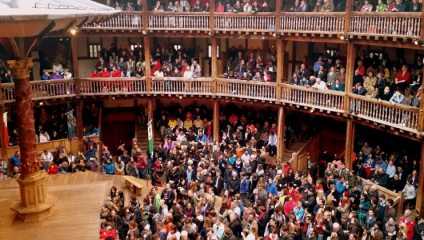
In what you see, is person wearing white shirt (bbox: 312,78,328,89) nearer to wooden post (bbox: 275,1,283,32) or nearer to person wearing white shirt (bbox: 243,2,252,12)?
wooden post (bbox: 275,1,283,32)

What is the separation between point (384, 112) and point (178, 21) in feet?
35.2

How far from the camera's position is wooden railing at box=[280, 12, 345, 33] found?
66.1ft

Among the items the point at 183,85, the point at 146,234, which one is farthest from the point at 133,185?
the point at 183,85

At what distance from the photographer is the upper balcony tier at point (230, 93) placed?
1912 cm

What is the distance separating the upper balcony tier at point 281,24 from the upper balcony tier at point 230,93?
236cm

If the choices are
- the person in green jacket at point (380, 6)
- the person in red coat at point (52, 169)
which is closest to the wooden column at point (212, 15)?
the person in green jacket at point (380, 6)

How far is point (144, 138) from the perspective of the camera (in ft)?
87.9

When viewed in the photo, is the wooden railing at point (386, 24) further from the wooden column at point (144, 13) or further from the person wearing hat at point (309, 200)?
the wooden column at point (144, 13)

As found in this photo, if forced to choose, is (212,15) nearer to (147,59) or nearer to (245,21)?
(245,21)

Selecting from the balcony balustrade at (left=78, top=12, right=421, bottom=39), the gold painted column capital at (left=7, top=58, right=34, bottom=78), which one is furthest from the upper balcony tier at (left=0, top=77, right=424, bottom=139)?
the gold painted column capital at (left=7, top=58, right=34, bottom=78)

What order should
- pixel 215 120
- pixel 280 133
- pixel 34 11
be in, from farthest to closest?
1. pixel 215 120
2. pixel 280 133
3. pixel 34 11

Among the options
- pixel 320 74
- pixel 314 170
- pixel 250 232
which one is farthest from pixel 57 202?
pixel 320 74

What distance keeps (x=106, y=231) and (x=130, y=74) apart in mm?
13051

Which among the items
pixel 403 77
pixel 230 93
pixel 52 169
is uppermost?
pixel 403 77
